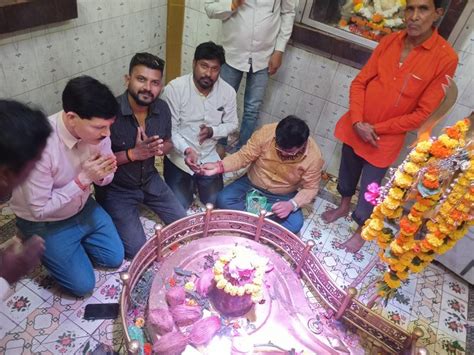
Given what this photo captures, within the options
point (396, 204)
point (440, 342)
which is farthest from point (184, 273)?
point (440, 342)

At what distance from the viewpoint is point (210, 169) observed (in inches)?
103

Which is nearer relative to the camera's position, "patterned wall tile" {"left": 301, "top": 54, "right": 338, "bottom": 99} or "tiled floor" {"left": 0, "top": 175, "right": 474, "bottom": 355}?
"tiled floor" {"left": 0, "top": 175, "right": 474, "bottom": 355}

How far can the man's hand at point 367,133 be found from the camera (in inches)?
98.2

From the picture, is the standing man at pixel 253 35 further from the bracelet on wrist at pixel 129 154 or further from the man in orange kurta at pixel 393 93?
the bracelet on wrist at pixel 129 154

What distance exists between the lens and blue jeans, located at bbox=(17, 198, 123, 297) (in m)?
2.07

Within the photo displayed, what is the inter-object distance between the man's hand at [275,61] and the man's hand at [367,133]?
3.07ft

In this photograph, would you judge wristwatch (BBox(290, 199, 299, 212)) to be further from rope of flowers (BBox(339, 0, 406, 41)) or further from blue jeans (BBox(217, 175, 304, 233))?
rope of flowers (BBox(339, 0, 406, 41))

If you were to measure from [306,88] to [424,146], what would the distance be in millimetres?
1751

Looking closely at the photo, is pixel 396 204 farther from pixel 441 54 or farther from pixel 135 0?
pixel 135 0

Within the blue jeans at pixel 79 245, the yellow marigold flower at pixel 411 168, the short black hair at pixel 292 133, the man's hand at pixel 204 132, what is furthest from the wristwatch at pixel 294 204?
the blue jeans at pixel 79 245

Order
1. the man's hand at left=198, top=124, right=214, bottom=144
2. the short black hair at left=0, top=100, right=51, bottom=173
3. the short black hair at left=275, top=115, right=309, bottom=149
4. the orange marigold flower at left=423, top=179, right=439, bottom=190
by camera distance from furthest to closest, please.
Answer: the man's hand at left=198, top=124, right=214, bottom=144
the short black hair at left=275, top=115, right=309, bottom=149
the orange marigold flower at left=423, top=179, right=439, bottom=190
the short black hair at left=0, top=100, right=51, bottom=173

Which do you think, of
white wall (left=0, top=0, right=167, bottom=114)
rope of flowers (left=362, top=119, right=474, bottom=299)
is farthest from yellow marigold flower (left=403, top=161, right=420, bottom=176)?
white wall (left=0, top=0, right=167, bottom=114)

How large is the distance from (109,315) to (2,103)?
4.56 feet

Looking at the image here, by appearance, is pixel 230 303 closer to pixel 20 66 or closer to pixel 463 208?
pixel 463 208
